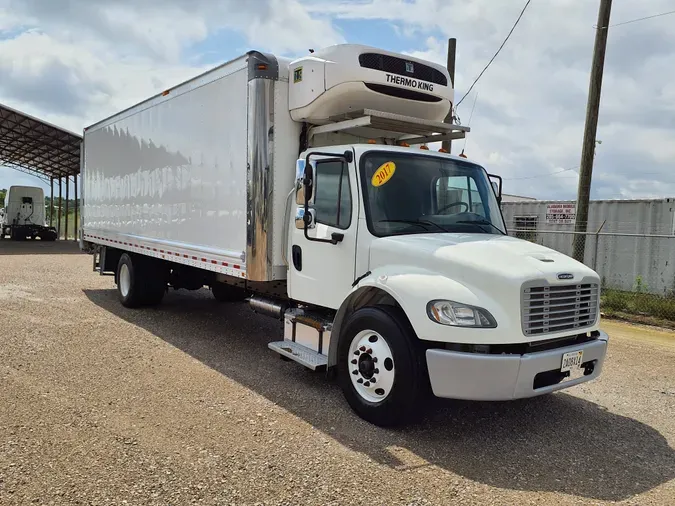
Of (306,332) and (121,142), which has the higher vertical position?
(121,142)

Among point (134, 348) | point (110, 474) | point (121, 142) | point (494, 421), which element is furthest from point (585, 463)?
point (121, 142)

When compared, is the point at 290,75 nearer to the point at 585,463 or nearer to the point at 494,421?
the point at 494,421

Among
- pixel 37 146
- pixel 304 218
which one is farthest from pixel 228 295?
pixel 37 146

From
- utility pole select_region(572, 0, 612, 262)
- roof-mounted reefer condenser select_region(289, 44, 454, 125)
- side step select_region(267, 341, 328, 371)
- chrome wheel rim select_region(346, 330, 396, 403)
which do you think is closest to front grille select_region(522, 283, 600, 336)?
chrome wheel rim select_region(346, 330, 396, 403)

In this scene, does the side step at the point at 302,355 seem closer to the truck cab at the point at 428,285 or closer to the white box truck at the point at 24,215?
the truck cab at the point at 428,285

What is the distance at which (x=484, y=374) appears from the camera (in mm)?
4102

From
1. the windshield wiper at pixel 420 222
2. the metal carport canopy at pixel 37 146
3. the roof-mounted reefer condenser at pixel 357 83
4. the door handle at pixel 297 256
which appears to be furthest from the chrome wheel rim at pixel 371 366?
the metal carport canopy at pixel 37 146

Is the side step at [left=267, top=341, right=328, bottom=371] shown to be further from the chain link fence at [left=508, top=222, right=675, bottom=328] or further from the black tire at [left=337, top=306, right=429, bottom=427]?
the chain link fence at [left=508, top=222, right=675, bottom=328]

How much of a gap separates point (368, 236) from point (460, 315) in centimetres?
123

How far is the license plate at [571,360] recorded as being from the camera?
173 inches

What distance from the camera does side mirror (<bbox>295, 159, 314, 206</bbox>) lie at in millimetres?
5176

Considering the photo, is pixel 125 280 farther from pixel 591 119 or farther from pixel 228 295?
pixel 591 119

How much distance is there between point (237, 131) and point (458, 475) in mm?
4251

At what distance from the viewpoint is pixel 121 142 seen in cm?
983
